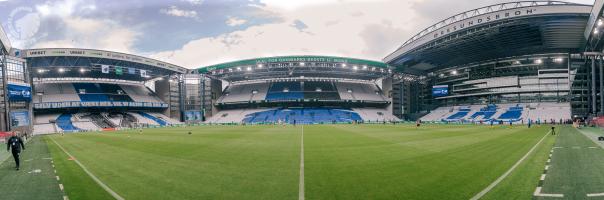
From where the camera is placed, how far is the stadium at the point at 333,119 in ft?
27.2

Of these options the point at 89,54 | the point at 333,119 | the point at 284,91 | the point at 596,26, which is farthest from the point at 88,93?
the point at 596,26

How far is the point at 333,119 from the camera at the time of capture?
76.2m

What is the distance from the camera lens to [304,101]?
83.2m

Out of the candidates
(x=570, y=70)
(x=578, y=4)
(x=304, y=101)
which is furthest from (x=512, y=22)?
(x=304, y=101)

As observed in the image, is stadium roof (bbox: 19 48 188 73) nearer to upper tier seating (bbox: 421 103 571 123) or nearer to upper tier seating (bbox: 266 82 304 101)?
upper tier seating (bbox: 266 82 304 101)

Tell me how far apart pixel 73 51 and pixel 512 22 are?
259 feet

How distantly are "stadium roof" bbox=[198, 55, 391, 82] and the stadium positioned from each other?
362 mm

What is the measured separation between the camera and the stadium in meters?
8.30

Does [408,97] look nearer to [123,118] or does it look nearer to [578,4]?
[578,4]

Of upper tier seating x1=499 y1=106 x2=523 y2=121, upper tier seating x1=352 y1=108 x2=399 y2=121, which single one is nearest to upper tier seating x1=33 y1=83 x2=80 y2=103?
upper tier seating x1=352 y1=108 x2=399 y2=121

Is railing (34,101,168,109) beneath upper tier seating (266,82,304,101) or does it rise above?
beneath

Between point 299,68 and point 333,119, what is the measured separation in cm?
1590

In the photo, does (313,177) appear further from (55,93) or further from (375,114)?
(55,93)

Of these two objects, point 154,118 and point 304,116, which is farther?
point 304,116
